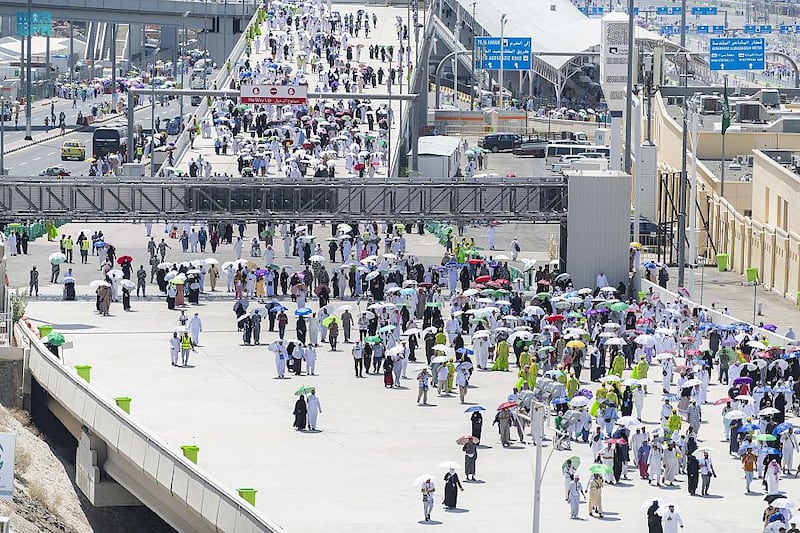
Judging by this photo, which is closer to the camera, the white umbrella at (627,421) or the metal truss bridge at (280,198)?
the white umbrella at (627,421)

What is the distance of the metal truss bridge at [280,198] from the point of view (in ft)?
209

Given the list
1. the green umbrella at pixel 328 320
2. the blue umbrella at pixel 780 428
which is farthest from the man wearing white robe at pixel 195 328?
the blue umbrella at pixel 780 428

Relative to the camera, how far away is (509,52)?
115 meters

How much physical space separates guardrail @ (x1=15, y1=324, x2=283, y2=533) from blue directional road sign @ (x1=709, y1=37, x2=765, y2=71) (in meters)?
70.9

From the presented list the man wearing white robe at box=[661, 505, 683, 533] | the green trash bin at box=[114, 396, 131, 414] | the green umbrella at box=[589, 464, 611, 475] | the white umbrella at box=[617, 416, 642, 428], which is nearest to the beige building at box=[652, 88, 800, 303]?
the white umbrella at box=[617, 416, 642, 428]

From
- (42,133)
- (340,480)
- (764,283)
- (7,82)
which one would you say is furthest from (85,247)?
(7,82)

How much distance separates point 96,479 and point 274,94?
3798 cm

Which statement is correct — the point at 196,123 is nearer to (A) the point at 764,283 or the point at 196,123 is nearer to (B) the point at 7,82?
(A) the point at 764,283

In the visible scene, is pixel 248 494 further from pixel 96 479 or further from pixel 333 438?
pixel 96 479

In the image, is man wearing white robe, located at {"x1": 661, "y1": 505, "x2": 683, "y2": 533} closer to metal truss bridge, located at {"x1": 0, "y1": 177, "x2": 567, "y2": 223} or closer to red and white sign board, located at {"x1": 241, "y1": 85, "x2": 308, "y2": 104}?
metal truss bridge, located at {"x1": 0, "y1": 177, "x2": 567, "y2": 223}

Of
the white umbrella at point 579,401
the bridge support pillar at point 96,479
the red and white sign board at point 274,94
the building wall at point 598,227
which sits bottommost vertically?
the bridge support pillar at point 96,479

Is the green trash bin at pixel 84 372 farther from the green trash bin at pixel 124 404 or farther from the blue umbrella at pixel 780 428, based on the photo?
the blue umbrella at pixel 780 428

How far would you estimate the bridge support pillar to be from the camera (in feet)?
144

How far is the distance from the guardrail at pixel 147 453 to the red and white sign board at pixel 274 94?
30.4 meters
